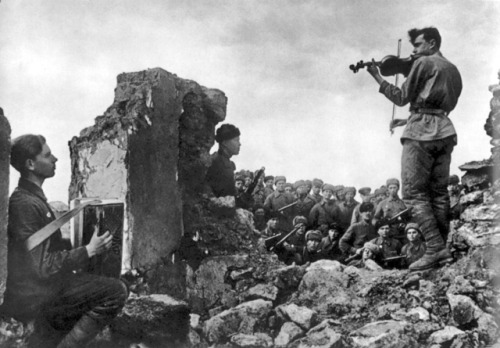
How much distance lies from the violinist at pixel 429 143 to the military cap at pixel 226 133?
1559 millimetres

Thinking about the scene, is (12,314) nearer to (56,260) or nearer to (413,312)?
(56,260)

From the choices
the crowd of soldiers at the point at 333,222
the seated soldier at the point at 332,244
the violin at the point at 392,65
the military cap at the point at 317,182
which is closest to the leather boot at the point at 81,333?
the crowd of soldiers at the point at 333,222

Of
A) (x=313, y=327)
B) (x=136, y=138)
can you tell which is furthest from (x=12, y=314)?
(x=313, y=327)

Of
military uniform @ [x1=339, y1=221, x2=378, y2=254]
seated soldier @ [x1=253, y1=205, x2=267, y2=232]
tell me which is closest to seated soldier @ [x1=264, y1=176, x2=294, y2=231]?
seated soldier @ [x1=253, y1=205, x2=267, y2=232]

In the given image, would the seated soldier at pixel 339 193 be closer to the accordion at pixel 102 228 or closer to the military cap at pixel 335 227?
the military cap at pixel 335 227

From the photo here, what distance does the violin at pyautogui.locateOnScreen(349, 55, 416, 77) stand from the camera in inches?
195

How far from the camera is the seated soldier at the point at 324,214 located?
7.59 m

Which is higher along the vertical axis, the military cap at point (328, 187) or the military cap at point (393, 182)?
the military cap at point (328, 187)

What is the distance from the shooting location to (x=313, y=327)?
4570mm

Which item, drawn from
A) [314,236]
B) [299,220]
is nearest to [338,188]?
[299,220]

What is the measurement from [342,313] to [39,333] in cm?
198

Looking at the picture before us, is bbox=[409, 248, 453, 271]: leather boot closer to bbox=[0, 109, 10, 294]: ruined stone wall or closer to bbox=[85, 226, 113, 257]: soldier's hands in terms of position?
bbox=[85, 226, 113, 257]: soldier's hands

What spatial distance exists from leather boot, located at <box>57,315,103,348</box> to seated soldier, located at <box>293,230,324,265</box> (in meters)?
2.71

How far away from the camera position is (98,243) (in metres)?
4.33
